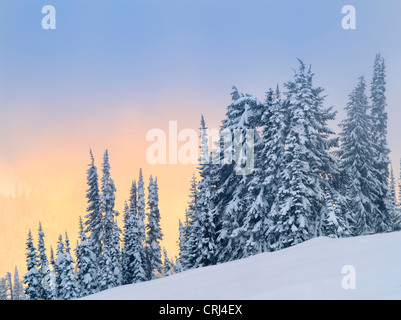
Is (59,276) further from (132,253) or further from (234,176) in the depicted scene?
(234,176)

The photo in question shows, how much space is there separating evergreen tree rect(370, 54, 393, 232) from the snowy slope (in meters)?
25.6

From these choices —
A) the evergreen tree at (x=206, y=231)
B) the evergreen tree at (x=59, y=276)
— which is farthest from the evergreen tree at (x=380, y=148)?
the evergreen tree at (x=59, y=276)

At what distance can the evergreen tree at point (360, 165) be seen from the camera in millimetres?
31172

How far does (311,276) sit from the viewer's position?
741 centimetres

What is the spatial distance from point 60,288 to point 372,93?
44.5m

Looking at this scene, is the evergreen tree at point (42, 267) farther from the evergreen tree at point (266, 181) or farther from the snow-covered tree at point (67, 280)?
the evergreen tree at point (266, 181)

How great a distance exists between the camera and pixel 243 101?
90.1ft

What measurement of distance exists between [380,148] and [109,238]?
3618 cm

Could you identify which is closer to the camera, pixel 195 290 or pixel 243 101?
pixel 195 290

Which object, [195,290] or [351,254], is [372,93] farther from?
[195,290]

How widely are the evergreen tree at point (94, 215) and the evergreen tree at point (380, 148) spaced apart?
116 ft

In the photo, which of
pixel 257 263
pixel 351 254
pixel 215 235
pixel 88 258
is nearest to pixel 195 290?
pixel 257 263

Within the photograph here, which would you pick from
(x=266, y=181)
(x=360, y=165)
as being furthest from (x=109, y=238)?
(x=360, y=165)

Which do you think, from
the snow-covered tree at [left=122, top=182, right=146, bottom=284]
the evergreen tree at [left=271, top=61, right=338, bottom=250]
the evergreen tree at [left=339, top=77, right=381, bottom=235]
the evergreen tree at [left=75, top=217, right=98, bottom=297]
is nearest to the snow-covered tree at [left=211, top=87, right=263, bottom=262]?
the evergreen tree at [left=271, top=61, right=338, bottom=250]
